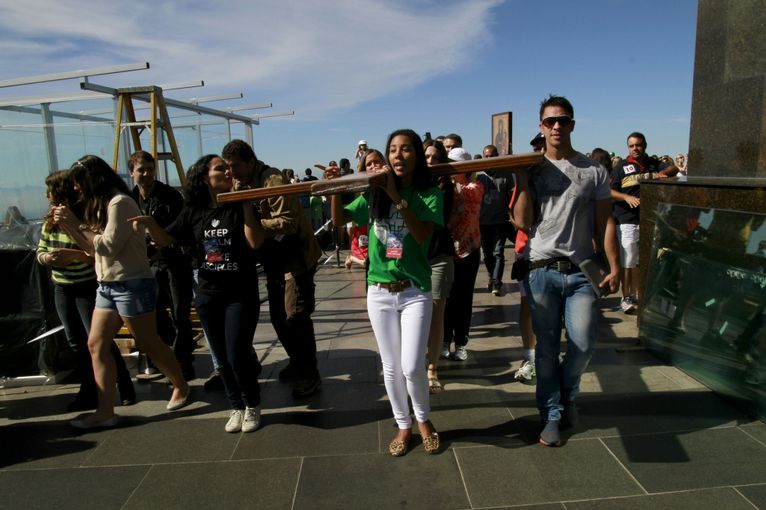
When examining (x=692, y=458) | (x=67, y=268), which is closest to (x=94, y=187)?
(x=67, y=268)

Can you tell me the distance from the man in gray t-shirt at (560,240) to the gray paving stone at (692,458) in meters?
0.43

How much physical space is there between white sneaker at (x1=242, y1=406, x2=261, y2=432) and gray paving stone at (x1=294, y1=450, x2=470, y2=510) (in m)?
0.60

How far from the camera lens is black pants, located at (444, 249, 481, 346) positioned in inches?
183

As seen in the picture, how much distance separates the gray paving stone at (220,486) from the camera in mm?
2734

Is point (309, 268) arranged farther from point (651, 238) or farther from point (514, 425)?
point (651, 238)

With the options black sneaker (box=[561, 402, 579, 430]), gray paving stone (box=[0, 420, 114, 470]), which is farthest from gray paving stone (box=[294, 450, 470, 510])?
gray paving stone (box=[0, 420, 114, 470])

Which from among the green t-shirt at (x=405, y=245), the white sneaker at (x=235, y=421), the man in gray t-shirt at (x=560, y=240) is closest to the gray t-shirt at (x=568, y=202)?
the man in gray t-shirt at (x=560, y=240)

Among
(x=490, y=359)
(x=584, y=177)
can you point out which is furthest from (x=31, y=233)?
(x=584, y=177)

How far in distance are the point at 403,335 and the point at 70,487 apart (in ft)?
6.83

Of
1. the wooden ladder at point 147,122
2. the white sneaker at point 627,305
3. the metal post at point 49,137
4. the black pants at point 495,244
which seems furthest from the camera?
the metal post at point 49,137

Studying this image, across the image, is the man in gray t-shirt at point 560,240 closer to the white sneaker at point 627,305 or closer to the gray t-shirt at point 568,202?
the gray t-shirt at point 568,202

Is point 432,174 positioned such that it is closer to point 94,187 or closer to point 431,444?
point 431,444

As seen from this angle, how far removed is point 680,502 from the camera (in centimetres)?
253

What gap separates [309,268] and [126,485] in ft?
6.05
